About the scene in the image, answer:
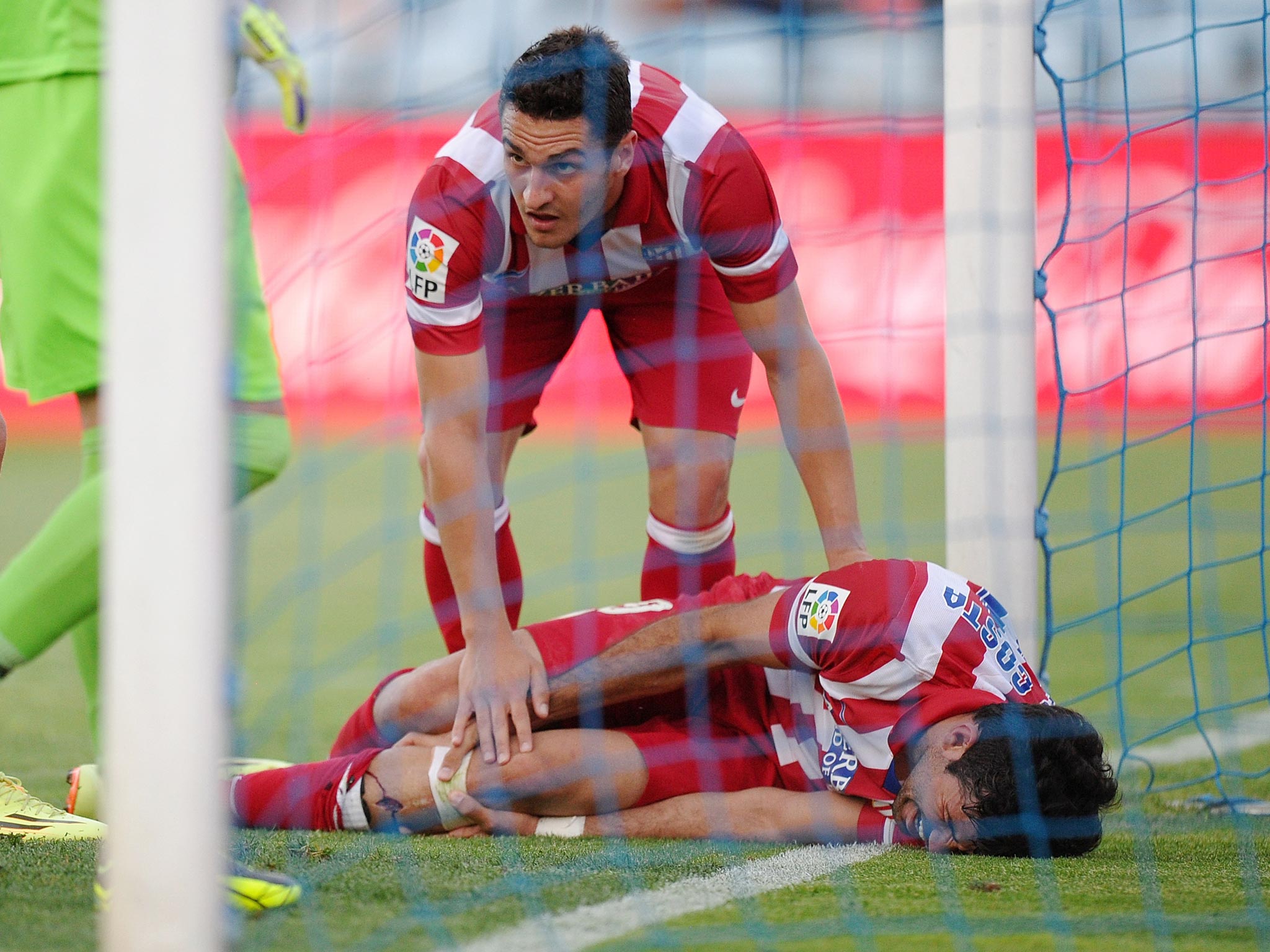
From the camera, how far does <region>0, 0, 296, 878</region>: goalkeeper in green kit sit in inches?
71.7

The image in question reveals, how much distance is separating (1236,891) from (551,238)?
4.28ft

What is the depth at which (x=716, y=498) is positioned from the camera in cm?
251

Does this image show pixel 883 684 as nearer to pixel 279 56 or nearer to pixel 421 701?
pixel 421 701

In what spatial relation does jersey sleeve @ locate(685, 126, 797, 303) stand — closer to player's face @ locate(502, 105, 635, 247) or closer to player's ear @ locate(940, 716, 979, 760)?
player's face @ locate(502, 105, 635, 247)

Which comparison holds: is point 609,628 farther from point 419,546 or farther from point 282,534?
point 282,534

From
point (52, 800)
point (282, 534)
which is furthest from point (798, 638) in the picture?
point (282, 534)

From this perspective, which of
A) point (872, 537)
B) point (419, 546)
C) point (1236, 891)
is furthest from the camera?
point (419, 546)

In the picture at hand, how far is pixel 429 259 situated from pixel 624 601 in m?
2.24

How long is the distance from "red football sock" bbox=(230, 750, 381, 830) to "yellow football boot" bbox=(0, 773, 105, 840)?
0.22 meters

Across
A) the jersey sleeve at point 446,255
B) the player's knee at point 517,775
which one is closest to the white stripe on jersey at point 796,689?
the player's knee at point 517,775

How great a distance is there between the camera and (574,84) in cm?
189

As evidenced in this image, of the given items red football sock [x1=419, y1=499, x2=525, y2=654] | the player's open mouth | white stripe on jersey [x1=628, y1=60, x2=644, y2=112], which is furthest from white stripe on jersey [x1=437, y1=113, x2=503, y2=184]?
red football sock [x1=419, y1=499, x2=525, y2=654]

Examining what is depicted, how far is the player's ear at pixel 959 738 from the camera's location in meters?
1.80

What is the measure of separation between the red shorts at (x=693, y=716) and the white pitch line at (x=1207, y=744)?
0.95 m
